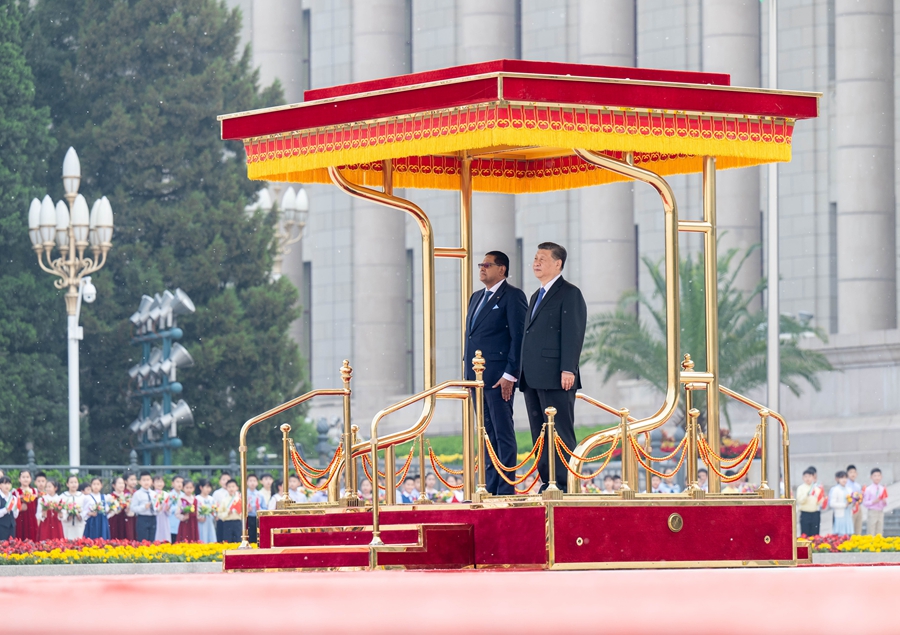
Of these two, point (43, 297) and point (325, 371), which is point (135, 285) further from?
point (325, 371)

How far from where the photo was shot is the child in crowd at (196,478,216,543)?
2622cm

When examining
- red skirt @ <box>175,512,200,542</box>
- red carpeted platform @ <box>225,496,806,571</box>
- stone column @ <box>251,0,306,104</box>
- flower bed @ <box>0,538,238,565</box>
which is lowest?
red skirt @ <box>175,512,200,542</box>

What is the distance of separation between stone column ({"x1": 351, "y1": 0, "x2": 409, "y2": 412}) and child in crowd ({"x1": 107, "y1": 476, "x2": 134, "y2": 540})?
22702mm

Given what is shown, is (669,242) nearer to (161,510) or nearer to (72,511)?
(72,511)

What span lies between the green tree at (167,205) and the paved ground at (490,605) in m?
31.1

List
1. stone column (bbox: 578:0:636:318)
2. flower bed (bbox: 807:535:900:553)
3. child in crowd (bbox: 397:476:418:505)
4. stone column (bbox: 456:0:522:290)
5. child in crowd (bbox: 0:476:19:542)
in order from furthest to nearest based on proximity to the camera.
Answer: stone column (bbox: 456:0:522:290)
stone column (bbox: 578:0:636:318)
child in crowd (bbox: 397:476:418:505)
child in crowd (bbox: 0:476:19:542)
flower bed (bbox: 807:535:900:553)

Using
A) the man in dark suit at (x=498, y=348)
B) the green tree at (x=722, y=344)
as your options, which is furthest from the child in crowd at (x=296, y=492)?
the man in dark suit at (x=498, y=348)

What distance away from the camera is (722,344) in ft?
119

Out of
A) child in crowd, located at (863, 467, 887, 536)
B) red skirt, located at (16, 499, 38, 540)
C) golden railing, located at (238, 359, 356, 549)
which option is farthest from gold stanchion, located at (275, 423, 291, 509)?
child in crowd, located at (863, 467, 887, 536)

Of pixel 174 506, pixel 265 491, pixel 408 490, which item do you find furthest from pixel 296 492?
pixel 174 506

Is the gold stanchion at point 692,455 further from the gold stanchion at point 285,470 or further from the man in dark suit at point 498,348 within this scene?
the gold stanchion at point 285,470

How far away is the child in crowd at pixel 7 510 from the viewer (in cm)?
2342

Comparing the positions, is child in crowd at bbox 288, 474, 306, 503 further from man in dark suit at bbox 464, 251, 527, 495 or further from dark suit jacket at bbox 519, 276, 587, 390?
dark suit jacket at bbox 519, 276, 587, 390

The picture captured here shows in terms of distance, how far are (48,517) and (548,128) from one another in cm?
1616
